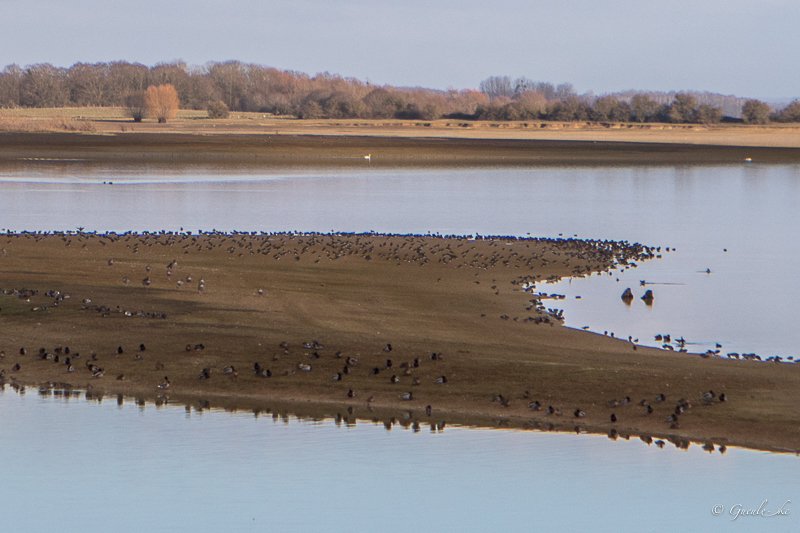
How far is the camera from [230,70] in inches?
7549

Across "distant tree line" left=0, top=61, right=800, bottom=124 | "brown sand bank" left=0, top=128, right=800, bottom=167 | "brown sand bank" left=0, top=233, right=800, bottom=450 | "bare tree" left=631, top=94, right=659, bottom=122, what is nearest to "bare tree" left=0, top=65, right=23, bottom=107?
"distant tree line" left=0, top=61, right=800, bottom=124

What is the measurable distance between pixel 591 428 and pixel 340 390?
329 centimetres

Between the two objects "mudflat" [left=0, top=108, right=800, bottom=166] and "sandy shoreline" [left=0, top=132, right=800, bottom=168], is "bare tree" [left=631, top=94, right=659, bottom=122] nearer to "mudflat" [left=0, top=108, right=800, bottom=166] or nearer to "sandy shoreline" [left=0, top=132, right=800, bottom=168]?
"mudflat" [left=0, top=108, right=800, bottom=166]

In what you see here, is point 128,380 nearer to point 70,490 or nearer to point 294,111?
point 70,490

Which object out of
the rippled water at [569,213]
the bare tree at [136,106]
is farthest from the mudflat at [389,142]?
the rippled water at [569,213]

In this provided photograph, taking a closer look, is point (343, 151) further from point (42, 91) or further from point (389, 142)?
point (42, 91)

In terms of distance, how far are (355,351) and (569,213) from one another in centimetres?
2933

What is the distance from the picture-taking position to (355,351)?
14.5 m

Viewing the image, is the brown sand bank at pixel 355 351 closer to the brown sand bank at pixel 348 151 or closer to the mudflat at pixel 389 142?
the brown sand bank at pixel 348 151

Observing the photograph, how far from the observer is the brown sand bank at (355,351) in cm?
1250

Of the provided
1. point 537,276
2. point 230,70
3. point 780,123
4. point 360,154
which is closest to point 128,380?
point 537,276

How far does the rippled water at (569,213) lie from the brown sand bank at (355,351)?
2.57 metres

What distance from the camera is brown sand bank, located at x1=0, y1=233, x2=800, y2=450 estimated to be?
1250cm

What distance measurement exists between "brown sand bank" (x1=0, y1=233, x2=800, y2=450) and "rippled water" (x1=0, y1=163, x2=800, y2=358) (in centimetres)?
257
